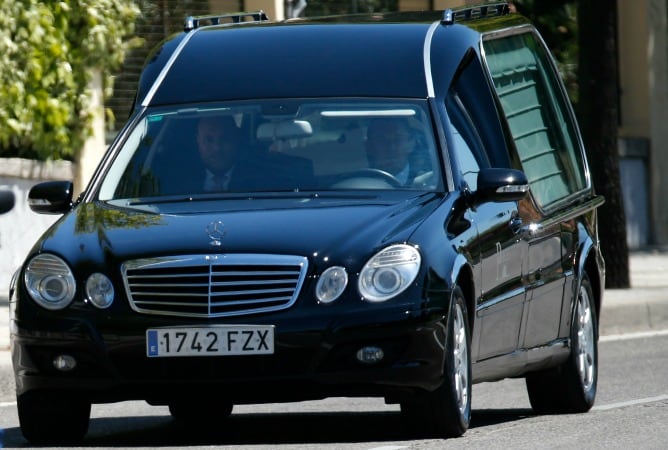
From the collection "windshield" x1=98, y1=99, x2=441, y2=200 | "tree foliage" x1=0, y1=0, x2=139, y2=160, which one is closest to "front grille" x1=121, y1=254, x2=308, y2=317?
"windshield" x1=98, y1=99, x2=441, y2=200

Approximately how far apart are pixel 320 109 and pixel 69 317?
5.81ft

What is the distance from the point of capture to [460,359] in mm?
7973

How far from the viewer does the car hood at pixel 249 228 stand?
7590 mm

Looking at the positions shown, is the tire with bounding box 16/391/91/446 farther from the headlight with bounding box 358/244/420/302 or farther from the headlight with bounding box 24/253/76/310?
the headlight with bounding box 358/244/420/302

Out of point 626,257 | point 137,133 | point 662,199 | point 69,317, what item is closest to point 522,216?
point 137,133

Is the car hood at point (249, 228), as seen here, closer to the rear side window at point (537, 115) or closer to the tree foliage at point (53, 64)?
the rear side window at point (537, 115)

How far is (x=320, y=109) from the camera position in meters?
8.78

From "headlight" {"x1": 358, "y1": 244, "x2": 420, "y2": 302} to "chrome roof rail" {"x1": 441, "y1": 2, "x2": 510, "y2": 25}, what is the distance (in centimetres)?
216

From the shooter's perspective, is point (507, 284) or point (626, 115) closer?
point (507, 284)

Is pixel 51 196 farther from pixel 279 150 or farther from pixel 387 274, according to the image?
pixel 387 274

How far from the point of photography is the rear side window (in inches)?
390

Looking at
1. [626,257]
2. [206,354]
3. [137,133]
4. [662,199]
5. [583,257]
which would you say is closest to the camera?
[206,354]

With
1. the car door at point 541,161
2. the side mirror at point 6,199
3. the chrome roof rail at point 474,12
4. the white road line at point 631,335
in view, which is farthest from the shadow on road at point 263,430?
the white road line at point 631,335

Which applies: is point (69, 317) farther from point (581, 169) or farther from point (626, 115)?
point (626, 115)
